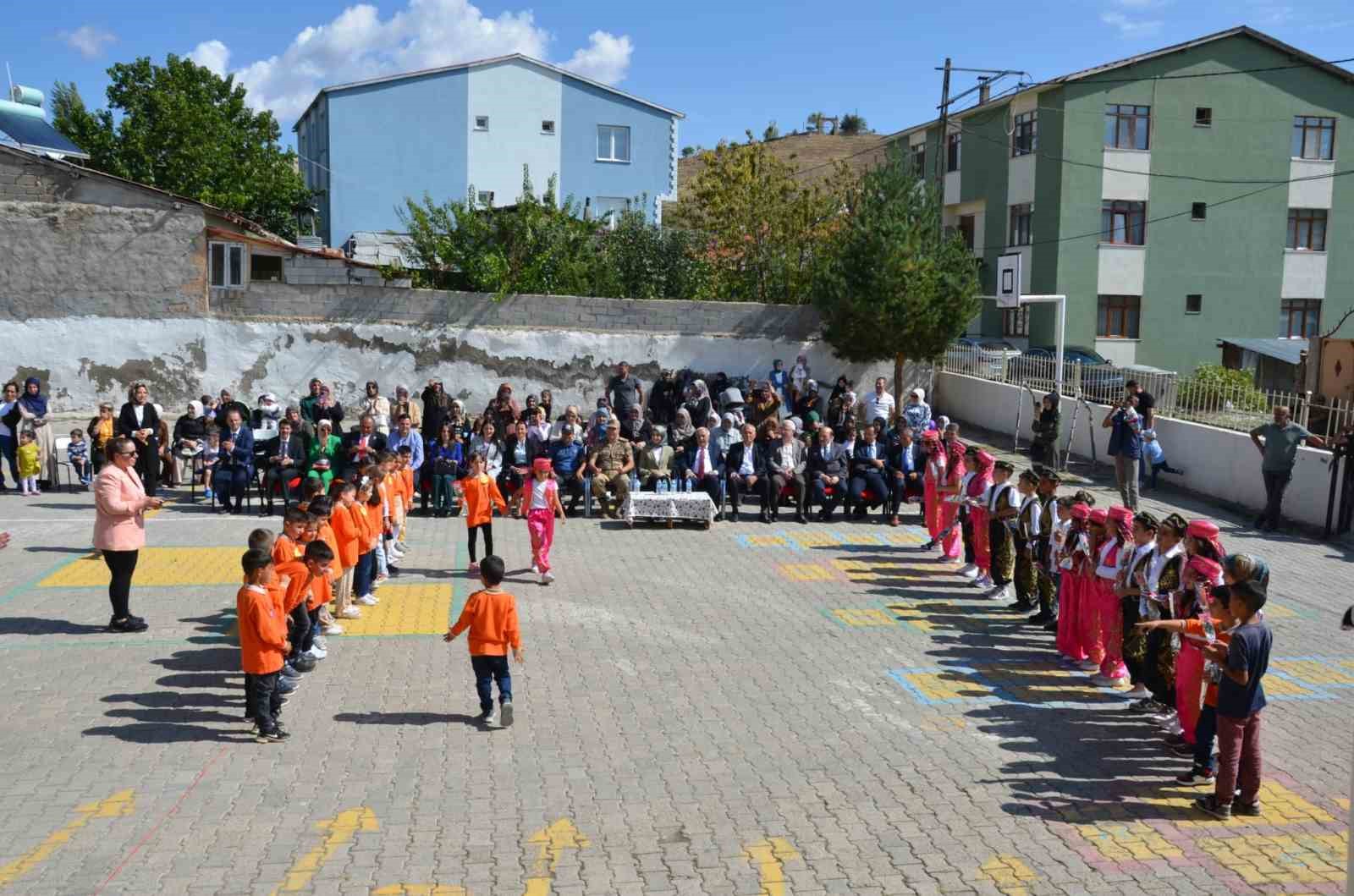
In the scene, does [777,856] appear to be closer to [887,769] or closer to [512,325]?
[887,769]

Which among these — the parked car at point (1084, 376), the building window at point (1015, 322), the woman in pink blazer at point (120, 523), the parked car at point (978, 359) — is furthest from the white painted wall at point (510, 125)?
the woman in pink blazer at point (120, 523)

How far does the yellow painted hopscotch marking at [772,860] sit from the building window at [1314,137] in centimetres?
3724

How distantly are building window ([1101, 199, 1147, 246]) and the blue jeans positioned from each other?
32207 millimetres

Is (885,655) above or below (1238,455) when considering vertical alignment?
below

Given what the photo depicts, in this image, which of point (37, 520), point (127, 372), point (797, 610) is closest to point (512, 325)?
point (127, 372)

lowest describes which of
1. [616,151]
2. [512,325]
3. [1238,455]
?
[1238,455]

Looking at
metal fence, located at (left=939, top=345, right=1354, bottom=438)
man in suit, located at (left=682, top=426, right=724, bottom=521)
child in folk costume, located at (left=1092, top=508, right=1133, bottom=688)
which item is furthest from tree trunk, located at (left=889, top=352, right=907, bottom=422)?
child in folk costume, located at (left=1092, top=508, right=1133, bottom=688)

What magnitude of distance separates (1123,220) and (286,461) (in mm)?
28255

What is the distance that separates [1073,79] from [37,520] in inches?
1194

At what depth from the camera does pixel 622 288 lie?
26.9 meters

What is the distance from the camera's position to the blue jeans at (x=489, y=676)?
8.48m

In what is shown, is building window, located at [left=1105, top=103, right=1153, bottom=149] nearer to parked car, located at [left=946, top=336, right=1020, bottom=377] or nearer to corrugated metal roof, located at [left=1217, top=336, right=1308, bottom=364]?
corrugated metal roof, located at [left=1217, top=336, right=1308, bottom=364]

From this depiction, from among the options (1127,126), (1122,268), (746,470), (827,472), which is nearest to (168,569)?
(746,470)

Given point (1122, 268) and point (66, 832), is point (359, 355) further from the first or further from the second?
point (1122, 268)
